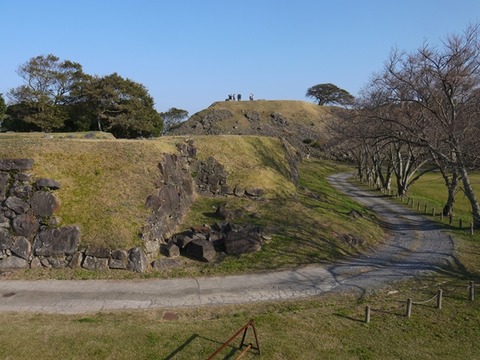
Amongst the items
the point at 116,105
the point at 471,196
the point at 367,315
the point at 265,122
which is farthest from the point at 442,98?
the point at 265,122

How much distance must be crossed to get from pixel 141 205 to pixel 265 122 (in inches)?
2772

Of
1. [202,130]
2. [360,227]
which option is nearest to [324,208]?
[360,227]

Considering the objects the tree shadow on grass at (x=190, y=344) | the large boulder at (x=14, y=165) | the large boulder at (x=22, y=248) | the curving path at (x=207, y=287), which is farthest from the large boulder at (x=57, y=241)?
the tree shadow on grass at (x=190, y=344)

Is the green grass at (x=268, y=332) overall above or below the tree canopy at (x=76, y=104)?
below

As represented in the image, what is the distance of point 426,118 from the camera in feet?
91.6

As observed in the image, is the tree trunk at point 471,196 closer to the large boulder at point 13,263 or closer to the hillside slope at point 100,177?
the hillside slope at point 100,177

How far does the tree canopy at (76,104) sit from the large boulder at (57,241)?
23.3 metres

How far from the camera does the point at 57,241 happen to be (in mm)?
15836

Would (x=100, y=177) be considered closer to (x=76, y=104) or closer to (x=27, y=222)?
(x=27, y=222)

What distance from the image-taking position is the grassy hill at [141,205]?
16.6 m

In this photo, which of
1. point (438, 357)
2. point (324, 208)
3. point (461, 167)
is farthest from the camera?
point (324, 208)

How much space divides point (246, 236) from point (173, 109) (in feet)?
266

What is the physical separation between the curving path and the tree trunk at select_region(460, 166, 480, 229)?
6442 millimetres

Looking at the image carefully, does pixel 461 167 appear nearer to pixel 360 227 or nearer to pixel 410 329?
pixel 360 227
